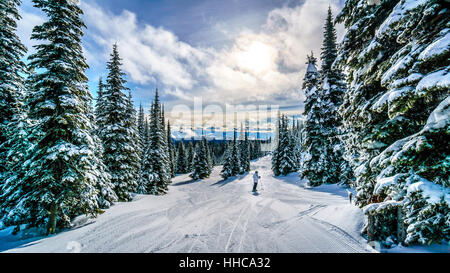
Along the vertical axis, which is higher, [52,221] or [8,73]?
[8,73]

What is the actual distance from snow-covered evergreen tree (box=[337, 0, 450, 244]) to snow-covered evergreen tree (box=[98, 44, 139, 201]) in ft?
51.1

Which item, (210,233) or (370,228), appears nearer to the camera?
(370,228)

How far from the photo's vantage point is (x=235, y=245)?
5293 mm

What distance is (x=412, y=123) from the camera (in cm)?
452

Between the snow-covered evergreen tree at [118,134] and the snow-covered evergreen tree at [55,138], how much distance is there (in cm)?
597

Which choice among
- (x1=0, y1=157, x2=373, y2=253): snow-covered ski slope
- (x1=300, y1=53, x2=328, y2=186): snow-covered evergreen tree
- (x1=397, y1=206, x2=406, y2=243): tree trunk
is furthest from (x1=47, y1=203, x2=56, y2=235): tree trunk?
(x1=300, y1=53, x2=328, y2=186): snow-covered evergreen tree

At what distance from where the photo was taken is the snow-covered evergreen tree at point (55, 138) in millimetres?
7117

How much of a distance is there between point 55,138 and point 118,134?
22.2 ft

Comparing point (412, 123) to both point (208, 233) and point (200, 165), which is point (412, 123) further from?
point (200, 165)

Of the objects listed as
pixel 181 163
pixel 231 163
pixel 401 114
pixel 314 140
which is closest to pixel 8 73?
pixel 401 114

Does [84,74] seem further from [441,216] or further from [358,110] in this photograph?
[441,216]

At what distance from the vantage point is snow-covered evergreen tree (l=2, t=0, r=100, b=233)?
712 centimetres

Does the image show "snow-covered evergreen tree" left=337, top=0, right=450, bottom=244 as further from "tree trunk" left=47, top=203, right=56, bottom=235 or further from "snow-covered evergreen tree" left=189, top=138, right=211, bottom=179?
"snow-covered evergreen tree" left=189, top=138, right=211, bottom=179

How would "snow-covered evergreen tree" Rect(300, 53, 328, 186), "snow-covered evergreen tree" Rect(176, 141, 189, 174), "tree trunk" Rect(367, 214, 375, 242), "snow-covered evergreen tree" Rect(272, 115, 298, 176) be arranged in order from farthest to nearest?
"snow-covered evergreen tree" Rect(176, 141, 189, 174), "snow-covered evergreen tree" Rect(272, 115, 298, 176), "snow-covered evergreen tree" Rect(300, 53, 328, 186), "tree trunk" Rect(367, 214, 375, 242)
